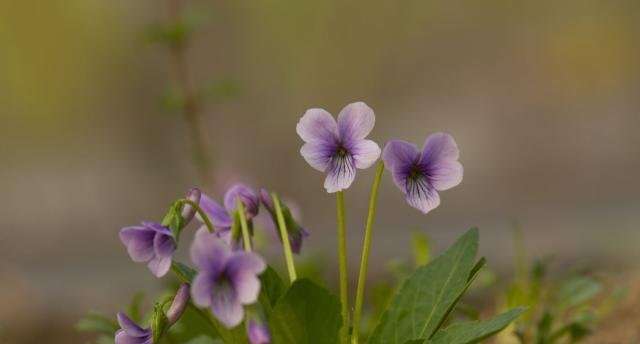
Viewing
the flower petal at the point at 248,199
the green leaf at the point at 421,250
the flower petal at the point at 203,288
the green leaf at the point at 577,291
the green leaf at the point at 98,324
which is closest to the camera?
the flower petal at the point at 203,288

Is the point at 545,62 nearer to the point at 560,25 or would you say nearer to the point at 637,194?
the point at 560,25

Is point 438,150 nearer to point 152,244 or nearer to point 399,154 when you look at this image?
point 399,154

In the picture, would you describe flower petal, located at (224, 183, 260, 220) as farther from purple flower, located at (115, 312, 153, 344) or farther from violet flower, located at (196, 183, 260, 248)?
purple flower, located at (115, 312, 153, 344)

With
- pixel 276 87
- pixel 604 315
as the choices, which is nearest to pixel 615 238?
pixel 604 315

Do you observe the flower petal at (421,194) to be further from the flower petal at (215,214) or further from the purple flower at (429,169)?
the flower petal at (215,214)

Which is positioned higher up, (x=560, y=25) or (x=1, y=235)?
(x=560, y=25)

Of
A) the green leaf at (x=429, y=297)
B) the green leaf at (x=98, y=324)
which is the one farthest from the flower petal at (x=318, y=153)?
the green leaf at (x=98, y=324)
